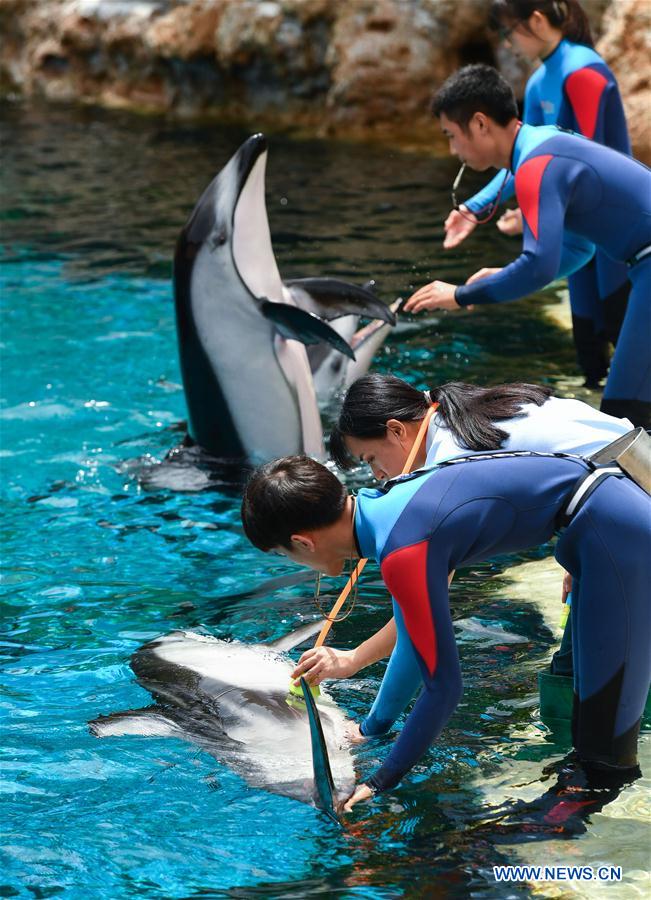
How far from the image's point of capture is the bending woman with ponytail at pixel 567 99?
194 inches

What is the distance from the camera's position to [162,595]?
4.46 meters

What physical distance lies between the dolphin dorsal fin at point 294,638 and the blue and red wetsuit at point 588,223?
1220 mm

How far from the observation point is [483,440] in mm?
2730

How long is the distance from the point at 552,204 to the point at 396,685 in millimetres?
1868

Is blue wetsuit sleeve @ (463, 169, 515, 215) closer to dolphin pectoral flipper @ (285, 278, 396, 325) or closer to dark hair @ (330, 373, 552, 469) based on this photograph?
dolphin pectoral flipper @ (285, 278, 396, 325)

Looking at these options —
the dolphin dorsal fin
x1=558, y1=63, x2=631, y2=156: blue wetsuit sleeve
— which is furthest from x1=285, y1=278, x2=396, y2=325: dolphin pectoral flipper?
the dolphin dorsal fin

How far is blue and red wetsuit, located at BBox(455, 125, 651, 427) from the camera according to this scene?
3.98m

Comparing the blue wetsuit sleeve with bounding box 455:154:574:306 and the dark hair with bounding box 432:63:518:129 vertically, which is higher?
the dark hair with bounding box 432:63:518:129

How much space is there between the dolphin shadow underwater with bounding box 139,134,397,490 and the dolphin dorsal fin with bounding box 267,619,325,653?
1.69m

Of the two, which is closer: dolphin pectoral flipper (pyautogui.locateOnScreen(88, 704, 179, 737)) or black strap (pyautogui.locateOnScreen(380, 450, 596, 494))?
black strap (pyautogui.locateOnScreen(380, 450, 596, 494))

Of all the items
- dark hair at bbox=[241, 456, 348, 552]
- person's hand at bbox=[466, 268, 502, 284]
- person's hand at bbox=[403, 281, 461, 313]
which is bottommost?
dark hair at bbox=[241, 456, 348, 552]

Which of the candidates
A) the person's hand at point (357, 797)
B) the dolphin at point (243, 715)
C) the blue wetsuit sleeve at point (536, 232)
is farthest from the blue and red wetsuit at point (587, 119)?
the person's hand at point (357, 797)

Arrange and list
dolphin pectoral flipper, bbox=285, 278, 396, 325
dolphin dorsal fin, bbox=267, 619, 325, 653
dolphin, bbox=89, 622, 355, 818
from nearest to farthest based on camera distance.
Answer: dolphin, bbox=89, 622, 355, 818
dolphin dorsal fin, bbox=267, 619, 325, 653
dolphin pectoral flipper, bbox=285, 278, 396, 325

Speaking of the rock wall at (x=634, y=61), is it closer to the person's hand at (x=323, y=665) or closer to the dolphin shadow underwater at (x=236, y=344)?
the dolphin shadow underwater at (x=236, y=344)
